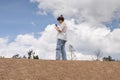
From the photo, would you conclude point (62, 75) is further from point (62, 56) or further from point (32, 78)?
point (62, 56)

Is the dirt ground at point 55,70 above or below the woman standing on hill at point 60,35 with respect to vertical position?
below

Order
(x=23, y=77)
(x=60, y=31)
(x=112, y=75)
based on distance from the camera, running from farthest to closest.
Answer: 1. (x=60, y=31)
2. (x=112, y=75)
3. (x=23, y=77)

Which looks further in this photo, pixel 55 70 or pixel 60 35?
pixel 60 35

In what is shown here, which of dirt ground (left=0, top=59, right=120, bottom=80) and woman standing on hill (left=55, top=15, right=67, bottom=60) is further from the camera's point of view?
woman standing on hill (left=55, top=15, right=67, bottom=60)

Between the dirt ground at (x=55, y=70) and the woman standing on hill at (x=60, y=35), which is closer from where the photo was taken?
the dirt ground at (x=55, y=70)

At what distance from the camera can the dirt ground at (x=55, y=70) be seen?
1280cm

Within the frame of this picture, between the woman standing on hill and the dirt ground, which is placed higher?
the woman standing on hill

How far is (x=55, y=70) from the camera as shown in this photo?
13484 mm

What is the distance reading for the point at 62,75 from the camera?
1317cm

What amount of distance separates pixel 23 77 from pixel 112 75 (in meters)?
3.21

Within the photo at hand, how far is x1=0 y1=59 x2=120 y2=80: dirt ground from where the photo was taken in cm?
1280

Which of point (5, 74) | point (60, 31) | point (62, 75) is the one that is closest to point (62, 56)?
point (60, 31)

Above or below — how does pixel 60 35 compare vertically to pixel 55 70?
above

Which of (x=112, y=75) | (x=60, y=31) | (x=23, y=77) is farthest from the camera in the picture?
(x=60, y=31)
